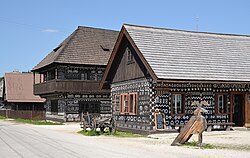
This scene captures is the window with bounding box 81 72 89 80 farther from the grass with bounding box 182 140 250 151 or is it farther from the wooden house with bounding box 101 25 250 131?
the grass with bounding box 182 140 250 151

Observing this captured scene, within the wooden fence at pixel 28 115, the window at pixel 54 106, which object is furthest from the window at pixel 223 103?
the wooden fence at pixel 28 115

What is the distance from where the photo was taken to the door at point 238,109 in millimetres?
25828

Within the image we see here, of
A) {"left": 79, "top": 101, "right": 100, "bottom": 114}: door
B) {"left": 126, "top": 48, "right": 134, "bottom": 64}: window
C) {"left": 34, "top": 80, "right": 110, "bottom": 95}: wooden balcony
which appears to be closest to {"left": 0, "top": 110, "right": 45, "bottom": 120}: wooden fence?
{"left": 34, "top": 80, "right": 110, "bottom": 95}: wooden balcony

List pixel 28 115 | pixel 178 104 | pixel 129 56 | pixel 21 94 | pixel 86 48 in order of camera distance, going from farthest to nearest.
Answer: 1. pixel 21 94
2. pixel 28 115
3. pixel 86 48
4. pixel 129 56
5. pixel 178 104

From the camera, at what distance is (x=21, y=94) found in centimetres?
5881

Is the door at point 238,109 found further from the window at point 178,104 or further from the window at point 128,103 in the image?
the window at point 128,103

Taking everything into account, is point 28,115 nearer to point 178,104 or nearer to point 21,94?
point 21,94

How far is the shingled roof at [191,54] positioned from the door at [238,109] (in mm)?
1782

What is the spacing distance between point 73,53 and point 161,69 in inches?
762

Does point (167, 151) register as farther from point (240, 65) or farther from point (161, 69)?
point (240, 65)

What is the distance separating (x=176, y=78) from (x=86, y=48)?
70.0 ft

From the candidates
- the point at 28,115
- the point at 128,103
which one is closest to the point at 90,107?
the point at 28,115

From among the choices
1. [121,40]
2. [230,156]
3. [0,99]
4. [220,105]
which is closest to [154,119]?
[220,105]

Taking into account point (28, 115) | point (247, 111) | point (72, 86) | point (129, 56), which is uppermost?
point (129, 56)
